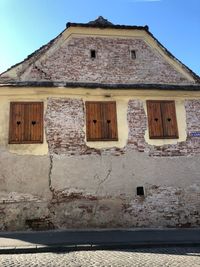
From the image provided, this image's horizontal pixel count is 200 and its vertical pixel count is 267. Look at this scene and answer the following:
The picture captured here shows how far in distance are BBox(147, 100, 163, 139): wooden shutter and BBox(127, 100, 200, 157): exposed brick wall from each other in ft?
0.74

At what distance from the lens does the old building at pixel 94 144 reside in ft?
36.5

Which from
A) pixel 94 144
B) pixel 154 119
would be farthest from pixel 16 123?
pixel 154 119

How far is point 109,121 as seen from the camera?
12.1m

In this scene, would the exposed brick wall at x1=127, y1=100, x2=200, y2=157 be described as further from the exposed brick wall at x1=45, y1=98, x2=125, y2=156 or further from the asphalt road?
the asphalt road

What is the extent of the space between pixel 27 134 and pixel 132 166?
3.84 metres

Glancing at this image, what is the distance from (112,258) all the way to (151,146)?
19.1 ft

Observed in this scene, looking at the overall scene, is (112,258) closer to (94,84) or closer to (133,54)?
(94,84)

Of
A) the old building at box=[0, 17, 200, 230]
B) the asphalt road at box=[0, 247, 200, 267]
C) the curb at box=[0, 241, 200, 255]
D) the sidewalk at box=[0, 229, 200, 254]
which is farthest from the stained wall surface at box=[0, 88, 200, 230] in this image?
the asphalt road at box=[0, 247, 200, 267]

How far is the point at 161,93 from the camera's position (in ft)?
41.1

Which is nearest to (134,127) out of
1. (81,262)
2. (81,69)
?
(81,69)

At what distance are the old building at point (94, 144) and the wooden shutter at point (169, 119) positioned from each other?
0.12 ft

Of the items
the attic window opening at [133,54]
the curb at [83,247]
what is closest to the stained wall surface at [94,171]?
the attic window opening at [133,54]

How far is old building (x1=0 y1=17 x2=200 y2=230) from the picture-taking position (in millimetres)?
11133

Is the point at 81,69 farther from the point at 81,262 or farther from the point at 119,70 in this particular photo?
the point at 81,262
